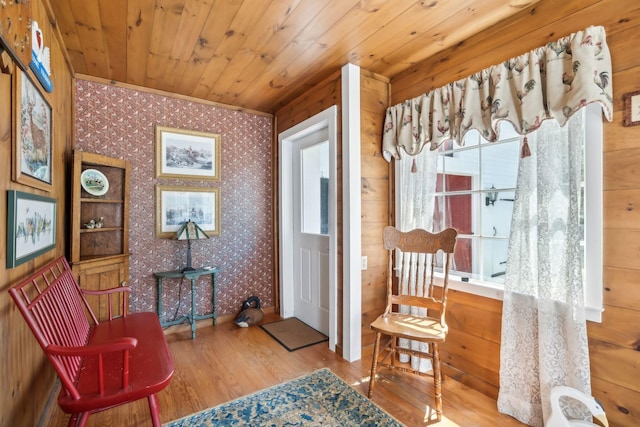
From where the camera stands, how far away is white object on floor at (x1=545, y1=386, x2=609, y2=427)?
4.34 ft

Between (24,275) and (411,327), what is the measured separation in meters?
2.07

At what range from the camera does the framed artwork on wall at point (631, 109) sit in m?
1.35

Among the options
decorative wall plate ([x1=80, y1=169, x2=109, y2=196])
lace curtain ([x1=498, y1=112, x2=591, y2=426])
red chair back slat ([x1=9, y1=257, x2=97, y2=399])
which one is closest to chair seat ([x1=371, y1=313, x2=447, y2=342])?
lace curtain ([x1=498, y1=112, x2=591, y2=426])

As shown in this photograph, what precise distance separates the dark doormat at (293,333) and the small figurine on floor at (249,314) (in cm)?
11

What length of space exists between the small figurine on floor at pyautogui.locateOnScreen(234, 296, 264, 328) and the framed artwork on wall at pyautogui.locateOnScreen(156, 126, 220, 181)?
1368 millimetres

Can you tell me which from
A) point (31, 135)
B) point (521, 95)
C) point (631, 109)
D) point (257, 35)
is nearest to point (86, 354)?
point (31, 135)

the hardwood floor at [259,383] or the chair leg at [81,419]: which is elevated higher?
the chair leg at [81,419]

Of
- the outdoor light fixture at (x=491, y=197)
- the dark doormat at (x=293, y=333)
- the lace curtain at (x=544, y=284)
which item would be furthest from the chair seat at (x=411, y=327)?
the dark doormat at (x=293, y=333)

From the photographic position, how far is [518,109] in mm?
1659

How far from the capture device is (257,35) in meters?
1.95

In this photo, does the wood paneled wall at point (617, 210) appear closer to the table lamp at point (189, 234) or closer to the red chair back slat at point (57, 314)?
the red chair back slat at point (57, 314)

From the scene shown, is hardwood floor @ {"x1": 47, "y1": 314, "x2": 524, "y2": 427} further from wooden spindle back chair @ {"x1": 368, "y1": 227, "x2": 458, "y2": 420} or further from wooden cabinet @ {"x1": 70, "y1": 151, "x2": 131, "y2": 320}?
wooden cabinet @ {"x1": 70, "y1": 151, "x2": 131, "y2": 320}

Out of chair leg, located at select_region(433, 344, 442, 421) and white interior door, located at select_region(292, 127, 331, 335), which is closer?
chair leg, located at select_region(433, 344, 442, 421)

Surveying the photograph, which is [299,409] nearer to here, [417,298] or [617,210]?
[417,298]
